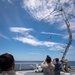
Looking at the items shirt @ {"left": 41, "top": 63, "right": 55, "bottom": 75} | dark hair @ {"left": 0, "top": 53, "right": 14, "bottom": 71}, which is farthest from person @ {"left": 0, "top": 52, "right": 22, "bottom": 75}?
shirt @ {"left": 41, "top": 63, "right": 55, "bottom": 75}

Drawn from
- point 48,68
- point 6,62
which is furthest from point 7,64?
point 48,68

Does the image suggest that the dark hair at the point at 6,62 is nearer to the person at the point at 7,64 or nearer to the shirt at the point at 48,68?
the person at the point at 7,64

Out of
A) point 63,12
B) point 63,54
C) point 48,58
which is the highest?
point 63,12

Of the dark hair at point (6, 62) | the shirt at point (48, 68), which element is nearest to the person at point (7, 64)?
the dark hair at point (6, 62)

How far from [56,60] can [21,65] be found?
30.5ft

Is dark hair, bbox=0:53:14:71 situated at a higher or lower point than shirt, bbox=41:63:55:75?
lower

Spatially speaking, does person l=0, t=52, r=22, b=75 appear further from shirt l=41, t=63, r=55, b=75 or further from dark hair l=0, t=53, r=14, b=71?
shirt l=41, t=63, r=55, b=75

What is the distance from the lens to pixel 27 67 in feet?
49.1

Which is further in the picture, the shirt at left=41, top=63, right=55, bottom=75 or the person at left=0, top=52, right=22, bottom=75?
the shirt at left=41, top=63, right=55, bottom=75

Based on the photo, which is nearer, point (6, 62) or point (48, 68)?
point (6, 62)

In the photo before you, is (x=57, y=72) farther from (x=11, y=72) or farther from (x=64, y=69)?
(x=64, y=69)

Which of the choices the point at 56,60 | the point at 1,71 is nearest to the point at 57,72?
the point at 56,60

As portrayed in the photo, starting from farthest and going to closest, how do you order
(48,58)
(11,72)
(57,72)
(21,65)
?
(21,65)
(57,72)
(48,58)
(11,72)

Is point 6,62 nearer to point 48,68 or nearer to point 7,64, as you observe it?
point 7,64
